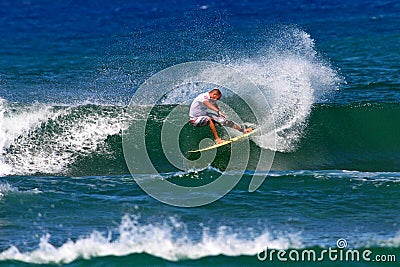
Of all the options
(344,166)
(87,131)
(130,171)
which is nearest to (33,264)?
(130,171)

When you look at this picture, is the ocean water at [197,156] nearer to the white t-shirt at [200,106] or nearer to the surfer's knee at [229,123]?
the surfer's knee at [229,123]

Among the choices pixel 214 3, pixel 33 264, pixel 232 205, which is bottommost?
pixel 33 264

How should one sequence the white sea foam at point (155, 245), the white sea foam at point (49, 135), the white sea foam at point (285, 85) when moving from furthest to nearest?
1. the white sea foam at point (285, 85)
2. the white sea foam at point (49, 135)
3. the white sea foam at point (155, 245)

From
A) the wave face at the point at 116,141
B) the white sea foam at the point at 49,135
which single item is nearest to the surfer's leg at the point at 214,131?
the wave face at the point at 116,141

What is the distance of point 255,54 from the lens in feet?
72.2

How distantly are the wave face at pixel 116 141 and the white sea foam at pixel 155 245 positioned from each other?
12.4ft

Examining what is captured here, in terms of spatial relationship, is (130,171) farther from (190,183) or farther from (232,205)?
(232,205)

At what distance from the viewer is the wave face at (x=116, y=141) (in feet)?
50.2

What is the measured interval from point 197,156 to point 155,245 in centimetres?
473

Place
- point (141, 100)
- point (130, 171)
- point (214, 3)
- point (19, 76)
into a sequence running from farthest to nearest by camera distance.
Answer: point (214, 3) < point (19, 76) < point (141, 100) < point (130, 171)

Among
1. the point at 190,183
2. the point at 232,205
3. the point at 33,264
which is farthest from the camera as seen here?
the point at 190,183

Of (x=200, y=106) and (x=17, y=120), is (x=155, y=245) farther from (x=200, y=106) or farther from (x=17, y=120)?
(x=17, y=120)

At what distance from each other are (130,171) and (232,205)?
301 cm

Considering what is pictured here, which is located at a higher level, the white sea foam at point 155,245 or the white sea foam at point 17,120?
the white sea foam at point 17,120
